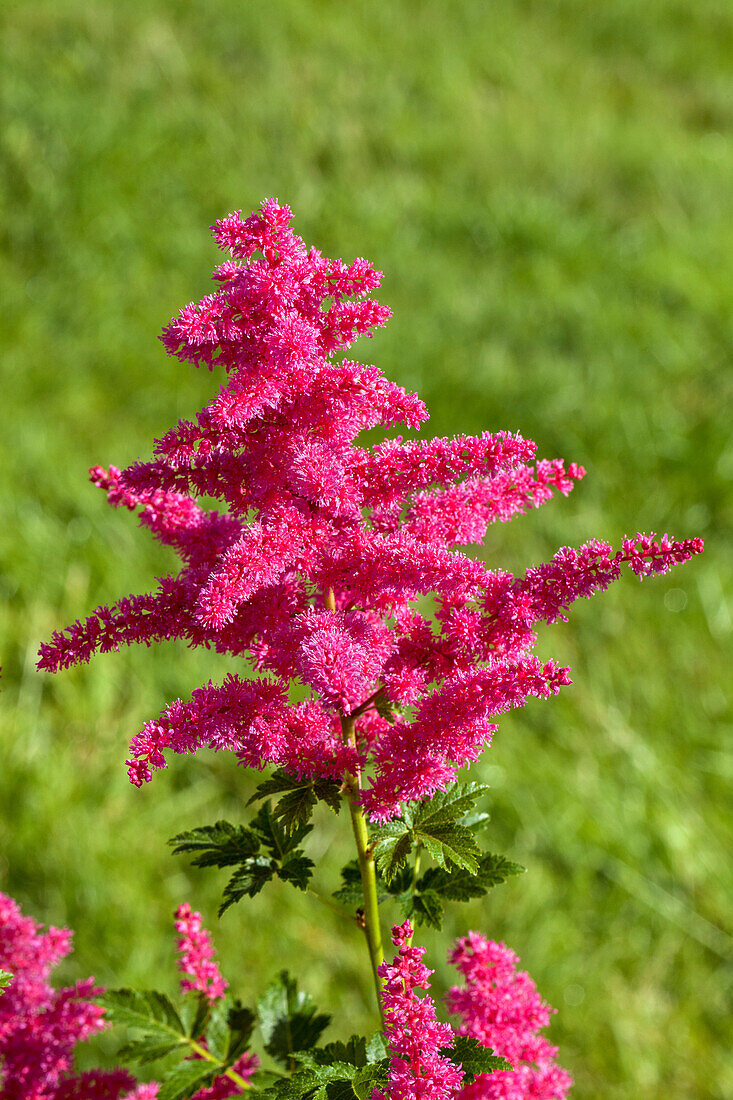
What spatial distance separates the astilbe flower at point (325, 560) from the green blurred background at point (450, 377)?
2.70m

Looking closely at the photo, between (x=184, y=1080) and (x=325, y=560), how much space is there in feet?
3.29

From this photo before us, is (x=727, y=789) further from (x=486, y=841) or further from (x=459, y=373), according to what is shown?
(x=459, y=373)

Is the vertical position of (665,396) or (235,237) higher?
(665,396)

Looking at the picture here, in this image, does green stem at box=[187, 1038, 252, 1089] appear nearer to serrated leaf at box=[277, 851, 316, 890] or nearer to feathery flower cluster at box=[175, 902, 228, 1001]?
feathery flower cluster at box=[175, 902, 228, 1001]

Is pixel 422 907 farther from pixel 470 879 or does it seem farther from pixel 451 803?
pixel 451 803

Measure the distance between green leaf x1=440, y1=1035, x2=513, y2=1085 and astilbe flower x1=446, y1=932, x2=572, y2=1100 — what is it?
28 cm

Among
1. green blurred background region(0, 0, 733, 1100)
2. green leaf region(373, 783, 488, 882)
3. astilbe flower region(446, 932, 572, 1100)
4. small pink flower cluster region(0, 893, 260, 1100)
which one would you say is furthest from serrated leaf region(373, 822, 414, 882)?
green blurred background region(0, 0, 733, 1100)

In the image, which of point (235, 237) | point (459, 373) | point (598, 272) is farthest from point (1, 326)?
point (235, 237)

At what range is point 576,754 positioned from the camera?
4.99 m

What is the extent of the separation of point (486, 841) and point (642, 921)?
27.9 inches

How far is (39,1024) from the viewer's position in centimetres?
187

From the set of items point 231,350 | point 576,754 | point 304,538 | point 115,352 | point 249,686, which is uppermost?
point 115,352

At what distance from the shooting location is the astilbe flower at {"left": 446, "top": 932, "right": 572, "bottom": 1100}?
5.91 feet

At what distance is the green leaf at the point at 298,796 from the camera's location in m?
1.50
